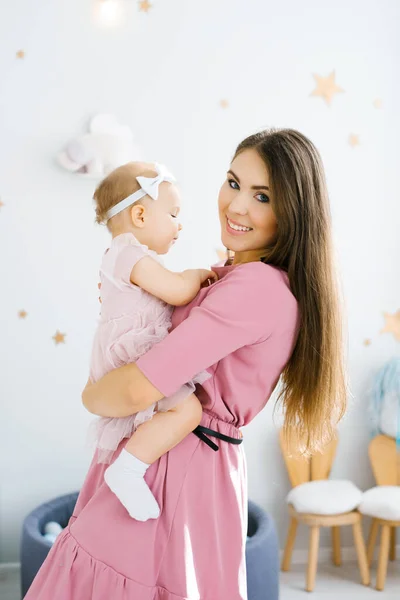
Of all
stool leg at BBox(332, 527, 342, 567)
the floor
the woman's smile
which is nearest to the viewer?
the woman's smile

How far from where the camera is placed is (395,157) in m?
3.52

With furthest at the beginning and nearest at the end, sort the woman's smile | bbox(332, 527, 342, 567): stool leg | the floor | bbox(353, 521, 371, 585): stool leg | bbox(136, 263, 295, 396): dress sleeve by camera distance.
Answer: bbox(332, 527, 342, 567): stool leg, bbox(353, 521, 371, 585): stool leg, the floor, the woman's smile, bbox(136, 263, 295, 396): dress sleeve

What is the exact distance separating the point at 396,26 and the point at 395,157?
0.64 m

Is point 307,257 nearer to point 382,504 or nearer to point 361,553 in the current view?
point 382,504

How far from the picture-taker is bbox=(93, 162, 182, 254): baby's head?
1495mm

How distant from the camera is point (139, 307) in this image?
4.69ft

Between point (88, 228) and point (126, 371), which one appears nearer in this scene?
point (126, 371)

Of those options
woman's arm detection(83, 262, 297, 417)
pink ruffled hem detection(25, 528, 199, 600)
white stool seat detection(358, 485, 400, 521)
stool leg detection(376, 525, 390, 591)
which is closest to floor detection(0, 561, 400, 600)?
stool leg detection(376, 525, 390, 591)

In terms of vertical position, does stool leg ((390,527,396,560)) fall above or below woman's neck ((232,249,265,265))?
below

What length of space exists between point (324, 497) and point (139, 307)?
2074mm

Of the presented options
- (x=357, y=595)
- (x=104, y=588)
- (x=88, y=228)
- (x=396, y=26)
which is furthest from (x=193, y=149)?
(x=104, y=588)

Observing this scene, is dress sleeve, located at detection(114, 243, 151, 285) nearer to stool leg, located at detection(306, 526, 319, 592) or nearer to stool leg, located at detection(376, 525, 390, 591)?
stool leg, located at detection(306, 526, 319, 592)

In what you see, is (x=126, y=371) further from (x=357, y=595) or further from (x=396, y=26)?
(x=396, y=26)

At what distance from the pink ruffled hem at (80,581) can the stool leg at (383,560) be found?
2165 mm
